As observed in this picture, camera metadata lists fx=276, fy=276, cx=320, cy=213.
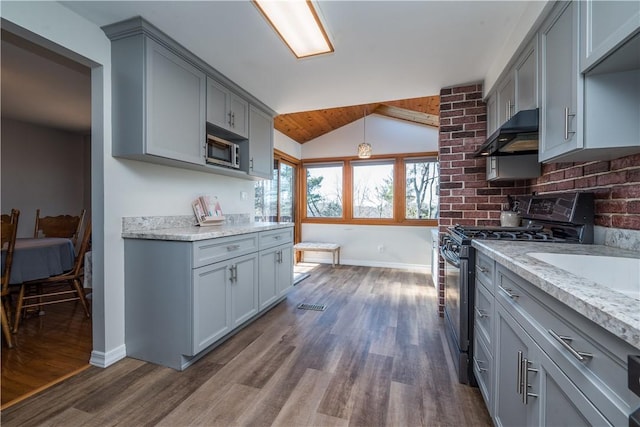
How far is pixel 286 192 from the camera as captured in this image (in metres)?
5.46

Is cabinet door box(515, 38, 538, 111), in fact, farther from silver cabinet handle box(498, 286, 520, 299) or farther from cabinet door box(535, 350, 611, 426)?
cabinet door box(535, 350, 611, 426)

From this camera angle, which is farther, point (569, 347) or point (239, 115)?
point (239, 115)

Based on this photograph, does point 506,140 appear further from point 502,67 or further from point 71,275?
point 71,275

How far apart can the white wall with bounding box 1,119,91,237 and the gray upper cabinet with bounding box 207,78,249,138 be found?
3.79 meters

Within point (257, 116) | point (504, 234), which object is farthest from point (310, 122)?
point (504, 234)

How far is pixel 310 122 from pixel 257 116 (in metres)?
1.78

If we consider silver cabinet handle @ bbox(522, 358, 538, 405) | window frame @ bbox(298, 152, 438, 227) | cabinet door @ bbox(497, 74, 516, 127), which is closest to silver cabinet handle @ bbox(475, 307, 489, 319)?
silver cabinet handle @ bbox(522, 358, 538, 405)

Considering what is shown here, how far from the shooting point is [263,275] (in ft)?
9.05

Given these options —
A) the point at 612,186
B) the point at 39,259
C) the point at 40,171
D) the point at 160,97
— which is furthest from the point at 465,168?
the point at 40,171

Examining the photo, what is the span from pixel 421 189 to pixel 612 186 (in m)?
3.67

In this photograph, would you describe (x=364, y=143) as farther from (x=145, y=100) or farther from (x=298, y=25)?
(x=145, y=100)

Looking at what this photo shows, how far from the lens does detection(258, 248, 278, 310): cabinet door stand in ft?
8.98

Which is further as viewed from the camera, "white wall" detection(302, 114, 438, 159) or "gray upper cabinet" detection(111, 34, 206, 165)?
"white wall" detection(302, 114, 438, 159)

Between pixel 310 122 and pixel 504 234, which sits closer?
pixel 504 234
